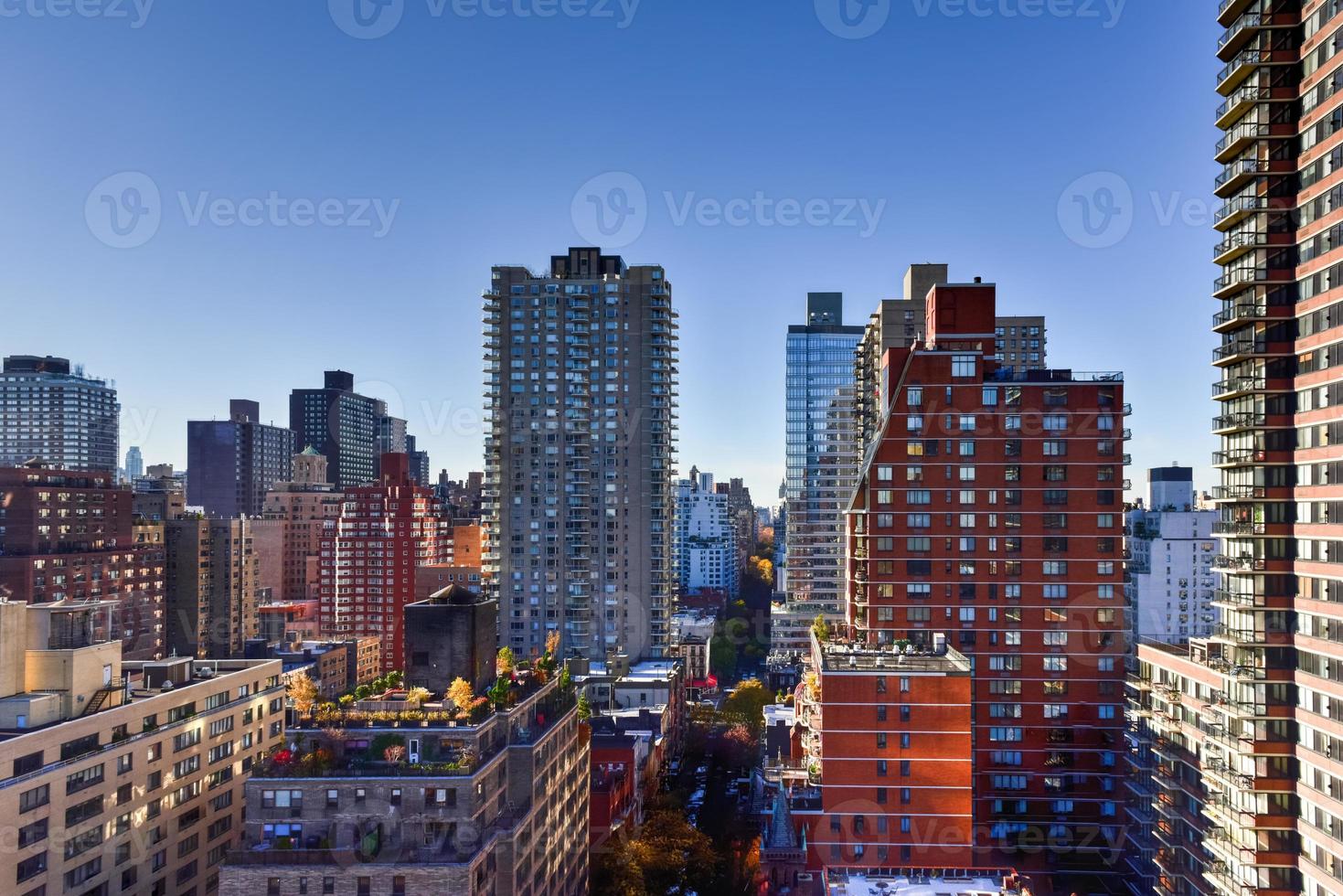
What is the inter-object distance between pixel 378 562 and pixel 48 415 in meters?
90.5

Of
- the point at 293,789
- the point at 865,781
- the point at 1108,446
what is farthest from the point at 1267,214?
the point at 293,789

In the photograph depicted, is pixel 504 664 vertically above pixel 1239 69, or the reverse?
pixel 1239 69

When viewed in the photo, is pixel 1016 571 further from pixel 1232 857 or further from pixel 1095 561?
pixel 1232 857

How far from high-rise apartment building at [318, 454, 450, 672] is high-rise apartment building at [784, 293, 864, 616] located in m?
61.9

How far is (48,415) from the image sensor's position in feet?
570

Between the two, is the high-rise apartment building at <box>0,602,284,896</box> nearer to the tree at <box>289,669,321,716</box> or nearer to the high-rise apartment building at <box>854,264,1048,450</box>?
the tree at <box>289,669,321,716</box>

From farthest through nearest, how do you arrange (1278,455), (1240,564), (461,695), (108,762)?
(108,762)
(461,695)
(1240,564)
(1278,455)

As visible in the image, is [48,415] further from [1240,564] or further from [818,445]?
[1240,564]

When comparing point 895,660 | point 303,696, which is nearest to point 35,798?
point 303,696

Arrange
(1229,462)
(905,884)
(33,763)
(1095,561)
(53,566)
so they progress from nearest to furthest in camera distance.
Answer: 1. (33,763)
2. (1229,462)
3. (905,884)
4. (1095,561)
5. (53,566)

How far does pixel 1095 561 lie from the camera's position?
61.8 m

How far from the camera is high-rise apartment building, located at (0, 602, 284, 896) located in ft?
135

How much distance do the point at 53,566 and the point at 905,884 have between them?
105 metres

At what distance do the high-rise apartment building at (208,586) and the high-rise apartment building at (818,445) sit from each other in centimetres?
8670
